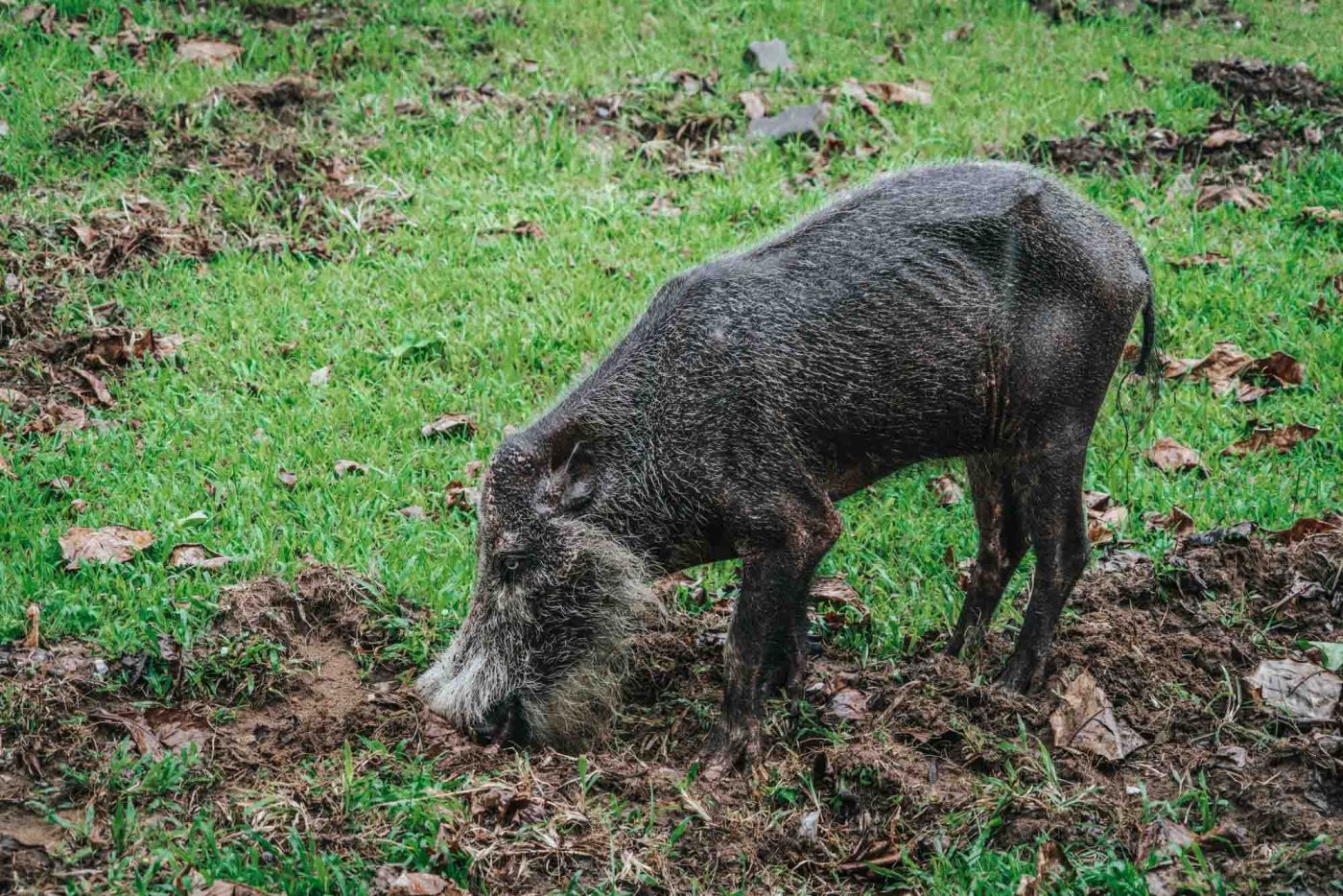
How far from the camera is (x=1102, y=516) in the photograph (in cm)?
543

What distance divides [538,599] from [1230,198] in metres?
5.46

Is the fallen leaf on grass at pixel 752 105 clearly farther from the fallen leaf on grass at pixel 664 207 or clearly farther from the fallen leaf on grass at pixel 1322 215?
the fallen leaf on grass at pixel 1322 215

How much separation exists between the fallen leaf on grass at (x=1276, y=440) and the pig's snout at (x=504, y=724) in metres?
3.33

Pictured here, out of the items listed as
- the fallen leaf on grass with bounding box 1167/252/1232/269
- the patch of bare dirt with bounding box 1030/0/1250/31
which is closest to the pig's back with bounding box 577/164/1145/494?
the fallen leaf on grass with bounding box 1167/252/1232/269

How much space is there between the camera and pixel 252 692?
4.41 meters

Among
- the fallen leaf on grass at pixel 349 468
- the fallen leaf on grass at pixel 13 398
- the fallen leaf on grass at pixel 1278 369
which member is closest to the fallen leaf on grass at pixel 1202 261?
the fallen leaf on grass at pixel 1278 369

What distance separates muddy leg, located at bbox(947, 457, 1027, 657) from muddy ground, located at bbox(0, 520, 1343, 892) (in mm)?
113

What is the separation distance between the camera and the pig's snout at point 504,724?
168 inches

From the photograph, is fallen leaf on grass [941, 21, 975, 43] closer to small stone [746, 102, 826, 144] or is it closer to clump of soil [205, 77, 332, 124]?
small stone [746, 102, 826, 144]

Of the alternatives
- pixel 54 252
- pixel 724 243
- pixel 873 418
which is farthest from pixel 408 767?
pixel 54 252

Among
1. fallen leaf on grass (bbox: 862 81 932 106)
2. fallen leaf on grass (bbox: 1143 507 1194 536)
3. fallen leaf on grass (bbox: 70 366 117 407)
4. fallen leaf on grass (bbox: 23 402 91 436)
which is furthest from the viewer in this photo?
fallen leaf on grass (bbox: 862 81 932 106)

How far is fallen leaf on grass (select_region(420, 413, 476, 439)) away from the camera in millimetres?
6078

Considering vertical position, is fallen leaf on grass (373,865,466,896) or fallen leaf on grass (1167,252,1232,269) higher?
fallen leaf on grass (1167,252,1232,269)

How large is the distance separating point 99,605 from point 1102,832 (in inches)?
136
